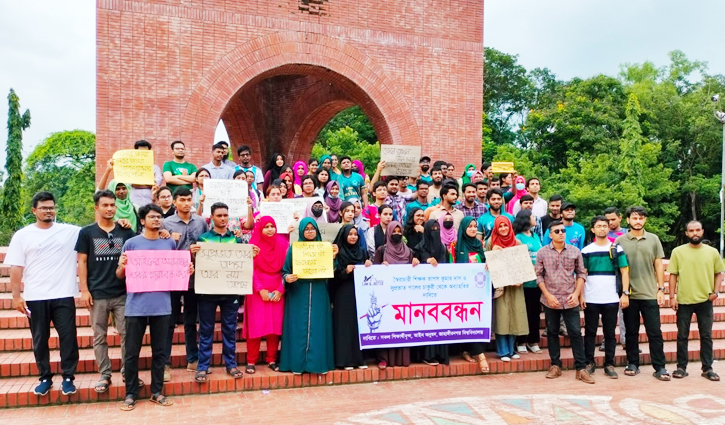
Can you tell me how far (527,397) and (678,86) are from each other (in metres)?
41.1

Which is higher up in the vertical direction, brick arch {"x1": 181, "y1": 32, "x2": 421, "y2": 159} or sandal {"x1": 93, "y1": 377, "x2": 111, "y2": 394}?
brick arch {"x1": 181, "y1": 32, "x2": 421, "y2": 159}

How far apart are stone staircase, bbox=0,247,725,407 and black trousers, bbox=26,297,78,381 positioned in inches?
13.0

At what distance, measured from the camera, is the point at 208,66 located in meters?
11.8

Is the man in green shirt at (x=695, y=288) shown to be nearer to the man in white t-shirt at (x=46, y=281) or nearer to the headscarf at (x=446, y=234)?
the headscarf at (x=446, y=234)

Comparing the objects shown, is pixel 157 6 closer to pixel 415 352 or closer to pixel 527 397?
pixel 415 352

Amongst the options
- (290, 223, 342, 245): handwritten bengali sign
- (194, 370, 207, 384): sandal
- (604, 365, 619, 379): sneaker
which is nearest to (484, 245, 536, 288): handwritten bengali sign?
(604, 365, 619, 379): sneaker

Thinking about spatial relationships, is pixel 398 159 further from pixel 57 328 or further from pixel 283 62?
pixel 57 328

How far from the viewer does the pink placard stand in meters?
5.54

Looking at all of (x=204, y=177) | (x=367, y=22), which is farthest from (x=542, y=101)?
(x=204, y=177)

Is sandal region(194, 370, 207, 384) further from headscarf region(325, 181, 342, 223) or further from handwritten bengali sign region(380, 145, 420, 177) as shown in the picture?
handwritten bengali sign region(380, 145, 420, 177)

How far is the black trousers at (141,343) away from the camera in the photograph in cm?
561

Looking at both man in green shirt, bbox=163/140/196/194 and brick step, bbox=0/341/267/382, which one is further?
→ man in green shirt, bbox=163/140/196/194

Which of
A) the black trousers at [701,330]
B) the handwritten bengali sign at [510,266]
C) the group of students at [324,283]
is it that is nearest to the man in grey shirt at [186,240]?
the group of students at [324,283]

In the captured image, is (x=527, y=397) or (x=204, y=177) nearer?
(x=527, y=397)
